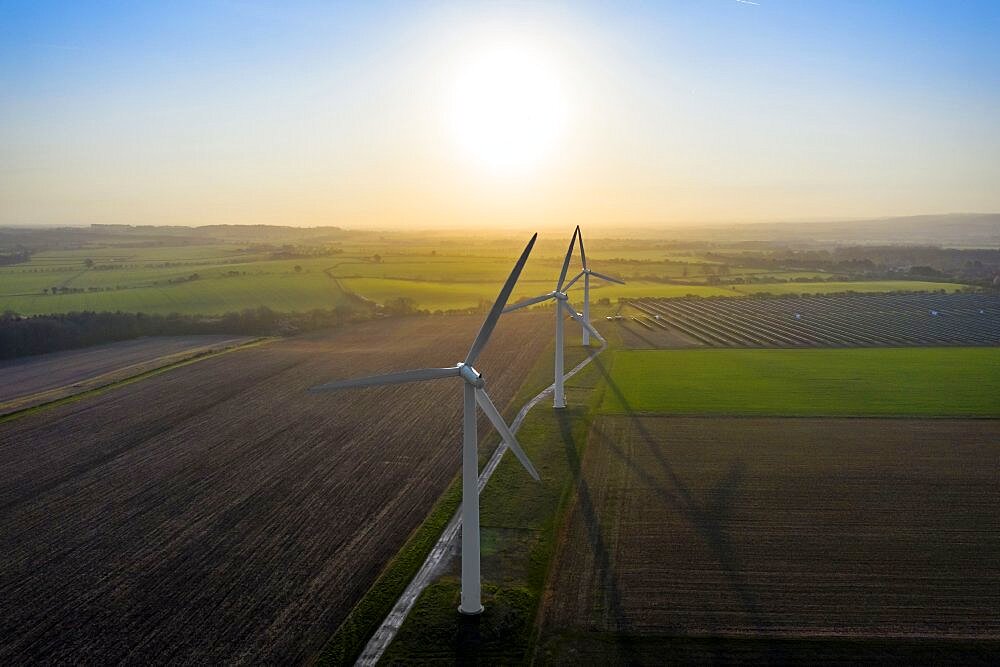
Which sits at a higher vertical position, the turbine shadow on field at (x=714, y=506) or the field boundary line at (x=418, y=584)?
the turbine shadow on field at (x=714, y=506)

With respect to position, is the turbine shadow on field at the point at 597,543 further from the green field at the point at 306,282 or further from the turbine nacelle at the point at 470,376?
the green field at the point at 306,282

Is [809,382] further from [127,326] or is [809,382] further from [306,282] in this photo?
[306,282]

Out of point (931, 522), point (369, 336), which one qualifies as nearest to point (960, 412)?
point (931, 522)

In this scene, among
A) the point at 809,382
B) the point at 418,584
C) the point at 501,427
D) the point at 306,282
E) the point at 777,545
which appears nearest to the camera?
the point at 501,427

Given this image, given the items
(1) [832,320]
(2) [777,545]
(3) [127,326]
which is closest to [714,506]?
(2) [777,545]

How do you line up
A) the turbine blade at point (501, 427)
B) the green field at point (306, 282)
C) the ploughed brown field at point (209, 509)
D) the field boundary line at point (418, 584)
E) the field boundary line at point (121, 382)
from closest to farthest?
the field boundary line at point (418, 584) < the ploughed brown field at point (209, 509) < the turbine blade at point (501, 427) < the field boundary line at point (121, 382) < the green field at point (306, 282)

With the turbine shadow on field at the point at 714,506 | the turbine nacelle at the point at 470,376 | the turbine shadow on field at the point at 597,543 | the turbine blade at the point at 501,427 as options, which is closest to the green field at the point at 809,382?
the turbine shadow on field at the point at 714,506
